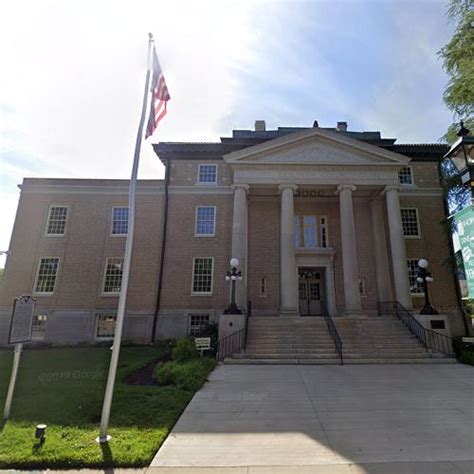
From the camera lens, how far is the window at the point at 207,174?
20.8 m

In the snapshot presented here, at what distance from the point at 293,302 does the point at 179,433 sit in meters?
11.0

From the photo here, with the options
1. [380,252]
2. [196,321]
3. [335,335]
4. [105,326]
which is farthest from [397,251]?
[105,326]

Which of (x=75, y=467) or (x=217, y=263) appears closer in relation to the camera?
(x=75, y=467)

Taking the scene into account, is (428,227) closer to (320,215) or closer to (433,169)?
(433,169)

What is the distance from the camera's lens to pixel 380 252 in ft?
61.0

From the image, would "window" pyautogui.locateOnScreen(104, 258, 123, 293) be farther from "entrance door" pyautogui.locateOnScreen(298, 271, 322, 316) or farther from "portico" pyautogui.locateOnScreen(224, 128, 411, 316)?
"entrance door" pyautogui.locateOnScreen(298, 271, 322, 316)

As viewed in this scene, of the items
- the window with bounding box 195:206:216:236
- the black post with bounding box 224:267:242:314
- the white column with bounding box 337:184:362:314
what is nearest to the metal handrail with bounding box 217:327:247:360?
the black post with bounding box 224:267:242:314

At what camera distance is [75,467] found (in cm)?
411

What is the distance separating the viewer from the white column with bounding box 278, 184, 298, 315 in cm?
1539

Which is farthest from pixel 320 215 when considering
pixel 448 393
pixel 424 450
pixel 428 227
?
pixel 424 450

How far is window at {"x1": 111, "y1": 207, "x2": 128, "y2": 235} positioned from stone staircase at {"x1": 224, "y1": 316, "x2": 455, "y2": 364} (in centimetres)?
1100

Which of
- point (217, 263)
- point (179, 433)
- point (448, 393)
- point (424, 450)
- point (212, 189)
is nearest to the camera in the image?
point (424, 450)

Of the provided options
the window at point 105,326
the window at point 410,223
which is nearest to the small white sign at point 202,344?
the window at point 105,326

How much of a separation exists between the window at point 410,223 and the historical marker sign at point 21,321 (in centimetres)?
2065
